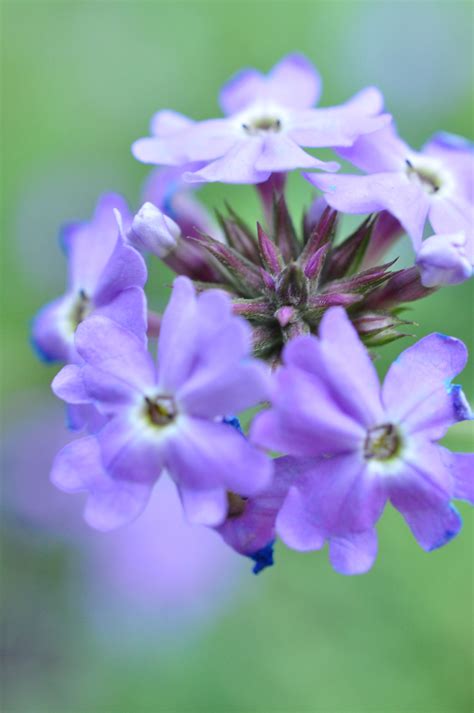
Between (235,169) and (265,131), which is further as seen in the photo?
(265,131)

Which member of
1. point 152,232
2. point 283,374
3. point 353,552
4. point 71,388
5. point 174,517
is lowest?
point 174,517

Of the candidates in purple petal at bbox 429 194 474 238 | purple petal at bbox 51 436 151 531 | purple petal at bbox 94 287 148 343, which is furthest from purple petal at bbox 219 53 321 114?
purple petal at bbox 51 436 151 531

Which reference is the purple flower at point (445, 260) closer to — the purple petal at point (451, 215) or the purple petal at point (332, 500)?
the purple petal at point (451, 215)

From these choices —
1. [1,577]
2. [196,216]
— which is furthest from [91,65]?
[1,577]

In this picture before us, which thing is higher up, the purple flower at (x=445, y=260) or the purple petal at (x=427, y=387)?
the purple flower at (x=445, y=260)

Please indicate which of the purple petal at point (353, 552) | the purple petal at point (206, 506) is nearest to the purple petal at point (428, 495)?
the purple petal at point (353, 552)

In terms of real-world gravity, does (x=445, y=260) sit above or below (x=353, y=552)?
above

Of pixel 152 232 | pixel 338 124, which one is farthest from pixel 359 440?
pixel 338 124

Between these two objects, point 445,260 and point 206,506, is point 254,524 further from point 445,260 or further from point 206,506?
point 445,260

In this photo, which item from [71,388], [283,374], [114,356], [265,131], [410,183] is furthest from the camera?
[265,131]
